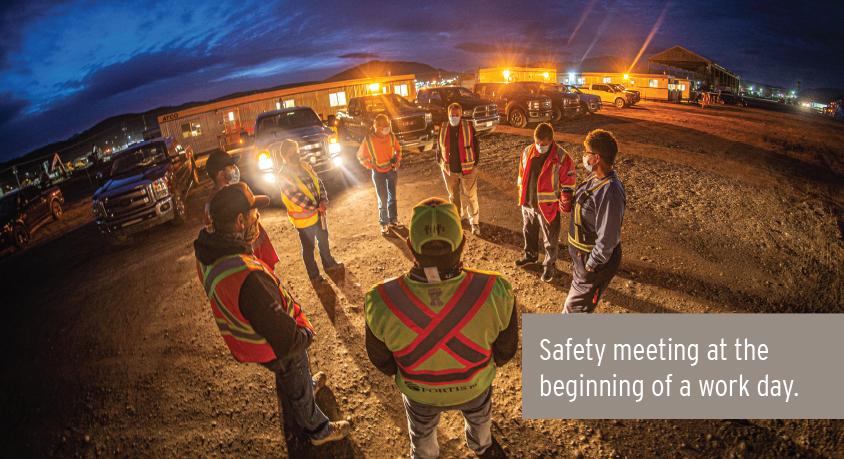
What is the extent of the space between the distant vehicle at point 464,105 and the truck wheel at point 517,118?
1883 millimetres

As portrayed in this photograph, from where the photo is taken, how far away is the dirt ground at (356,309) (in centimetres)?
297

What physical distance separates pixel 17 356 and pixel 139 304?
1379mm

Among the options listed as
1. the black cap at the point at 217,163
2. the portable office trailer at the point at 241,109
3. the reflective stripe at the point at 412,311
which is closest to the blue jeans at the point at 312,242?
the black cap at the point at 217,163

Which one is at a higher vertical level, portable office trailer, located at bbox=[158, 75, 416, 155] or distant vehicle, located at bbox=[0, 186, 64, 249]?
portable office trailer, located at bbox=[158, 75, 416, 155]

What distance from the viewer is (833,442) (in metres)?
2.73

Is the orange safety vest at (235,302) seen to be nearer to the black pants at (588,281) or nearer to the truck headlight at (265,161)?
the black pants at (588,281)

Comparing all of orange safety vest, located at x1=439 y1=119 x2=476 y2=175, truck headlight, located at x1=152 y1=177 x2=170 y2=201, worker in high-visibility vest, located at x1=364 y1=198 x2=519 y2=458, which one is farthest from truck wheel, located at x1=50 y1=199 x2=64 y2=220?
worker in high-visibility vest, located at x1=364 y1=198 x2=519 y2=458

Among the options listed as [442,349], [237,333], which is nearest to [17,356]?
[237,333]

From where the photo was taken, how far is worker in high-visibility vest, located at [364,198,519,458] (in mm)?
1575

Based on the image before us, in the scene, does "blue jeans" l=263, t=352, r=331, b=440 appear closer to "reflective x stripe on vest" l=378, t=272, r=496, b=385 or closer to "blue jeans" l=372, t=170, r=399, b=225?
"reflective x stripe on vest" l=378, t=272, r=496, b=385

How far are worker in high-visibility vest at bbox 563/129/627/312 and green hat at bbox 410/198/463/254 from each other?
76.0 inches

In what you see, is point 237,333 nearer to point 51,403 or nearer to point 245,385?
point 245,385

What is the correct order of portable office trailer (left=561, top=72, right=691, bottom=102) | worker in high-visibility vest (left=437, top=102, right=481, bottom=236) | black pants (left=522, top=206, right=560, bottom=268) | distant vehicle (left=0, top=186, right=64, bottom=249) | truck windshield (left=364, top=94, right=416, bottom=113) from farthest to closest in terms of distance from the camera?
1. portable office trailer (left=561, top=72, right=691, bottom=102)
2. truck windshield (left=364, top=94, right=416, bottom=113)
3. distant vehicle (left=0, top=186, right=64, bottom=249)
4. worker in high-visibility vest (left=437, top=102, right=481, bottom=236)
5. black pants (left=522, top=206, right=560, bottom=268)

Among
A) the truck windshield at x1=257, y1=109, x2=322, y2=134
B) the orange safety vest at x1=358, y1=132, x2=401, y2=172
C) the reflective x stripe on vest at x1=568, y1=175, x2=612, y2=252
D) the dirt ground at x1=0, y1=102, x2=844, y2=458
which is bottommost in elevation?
the dirt ground at x1=0, y1=102, x2=844, y2=458
